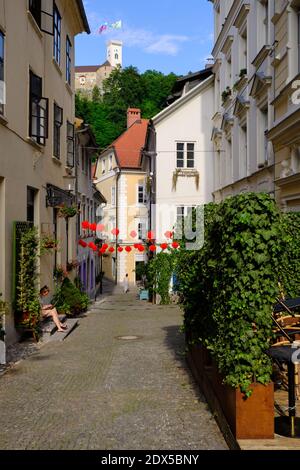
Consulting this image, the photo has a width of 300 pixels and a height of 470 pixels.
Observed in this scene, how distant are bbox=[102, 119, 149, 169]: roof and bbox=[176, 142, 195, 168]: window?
15316 mm

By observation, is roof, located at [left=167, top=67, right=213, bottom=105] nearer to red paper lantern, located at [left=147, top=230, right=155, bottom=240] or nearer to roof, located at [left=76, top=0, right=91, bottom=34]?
roof, located at [left=76, top=0, right=91, bottom=34]

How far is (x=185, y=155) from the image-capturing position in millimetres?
28453

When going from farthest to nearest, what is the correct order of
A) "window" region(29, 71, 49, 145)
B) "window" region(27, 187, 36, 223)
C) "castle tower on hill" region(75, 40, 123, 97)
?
1. "castle tower on hill" region(75, 40, 123, 97)
2. "window" region(27, 187, 36, 223)
3. "window" region(29, 71, 49, 145)

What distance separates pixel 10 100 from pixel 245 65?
10.5m

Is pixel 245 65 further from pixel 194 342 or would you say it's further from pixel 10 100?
pixel 194 342

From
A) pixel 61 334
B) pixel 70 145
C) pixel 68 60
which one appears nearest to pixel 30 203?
pixel 61 334

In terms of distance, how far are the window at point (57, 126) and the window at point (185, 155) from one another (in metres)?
12.2

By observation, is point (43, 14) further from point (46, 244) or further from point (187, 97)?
point (187, 97)

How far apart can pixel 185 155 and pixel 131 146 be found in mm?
17713

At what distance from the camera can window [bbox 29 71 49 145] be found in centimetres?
1278

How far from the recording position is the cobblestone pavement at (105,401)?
549 centimetres

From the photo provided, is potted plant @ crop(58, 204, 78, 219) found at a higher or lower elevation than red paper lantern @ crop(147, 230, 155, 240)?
higher

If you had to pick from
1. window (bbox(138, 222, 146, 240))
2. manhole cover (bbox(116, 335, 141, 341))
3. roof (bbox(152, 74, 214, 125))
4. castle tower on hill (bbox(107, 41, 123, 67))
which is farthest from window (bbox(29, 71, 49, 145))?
castle tower on hill (bbox(107, 41, 123, 67))
